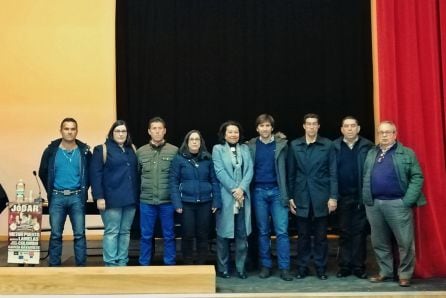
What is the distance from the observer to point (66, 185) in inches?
171

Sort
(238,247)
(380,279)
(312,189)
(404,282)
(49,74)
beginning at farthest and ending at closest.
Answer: (49,74)
(238,247)
(312,189)
(380,279)
(404,282)

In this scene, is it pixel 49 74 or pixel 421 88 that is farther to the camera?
pixel 49 74

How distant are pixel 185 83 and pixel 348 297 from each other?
389 centimetres

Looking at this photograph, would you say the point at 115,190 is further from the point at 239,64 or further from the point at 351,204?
the point at 239,64

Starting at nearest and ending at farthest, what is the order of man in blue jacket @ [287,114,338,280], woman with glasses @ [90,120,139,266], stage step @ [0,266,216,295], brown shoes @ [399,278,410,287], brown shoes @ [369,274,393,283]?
1. stage step @ [0,266,216,295]
2. brown shoes @ [399,278,410,287]
3. brown shoes @ [369,274,393,283]
4. man in blue jacket @ [287,114,338,280]
5. woman with glasses @ [90,120,139,266]

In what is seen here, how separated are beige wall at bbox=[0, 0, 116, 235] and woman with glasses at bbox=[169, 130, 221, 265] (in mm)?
3000

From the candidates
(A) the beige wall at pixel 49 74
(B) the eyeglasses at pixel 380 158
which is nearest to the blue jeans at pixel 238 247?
(B) the eyeglasses at pixel 380 158

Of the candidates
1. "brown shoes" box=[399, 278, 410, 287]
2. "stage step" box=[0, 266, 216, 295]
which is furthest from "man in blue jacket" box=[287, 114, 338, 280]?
"stage step" box=[0, 266, 216, 295]

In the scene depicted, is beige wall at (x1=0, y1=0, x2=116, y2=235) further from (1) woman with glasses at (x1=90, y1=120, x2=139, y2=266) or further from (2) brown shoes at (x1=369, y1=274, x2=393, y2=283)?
(2) brown shoes at (x1=369, y1=274, x2=393, y2=283)

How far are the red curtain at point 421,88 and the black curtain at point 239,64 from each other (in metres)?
2.10

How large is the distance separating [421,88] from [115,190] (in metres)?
2.90

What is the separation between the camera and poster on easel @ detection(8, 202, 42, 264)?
4445 mm

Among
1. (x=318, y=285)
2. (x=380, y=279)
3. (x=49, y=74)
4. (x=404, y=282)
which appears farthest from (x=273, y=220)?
(x=49, y=74)

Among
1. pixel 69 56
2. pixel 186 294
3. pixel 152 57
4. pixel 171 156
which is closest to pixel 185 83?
pixel 152 57
